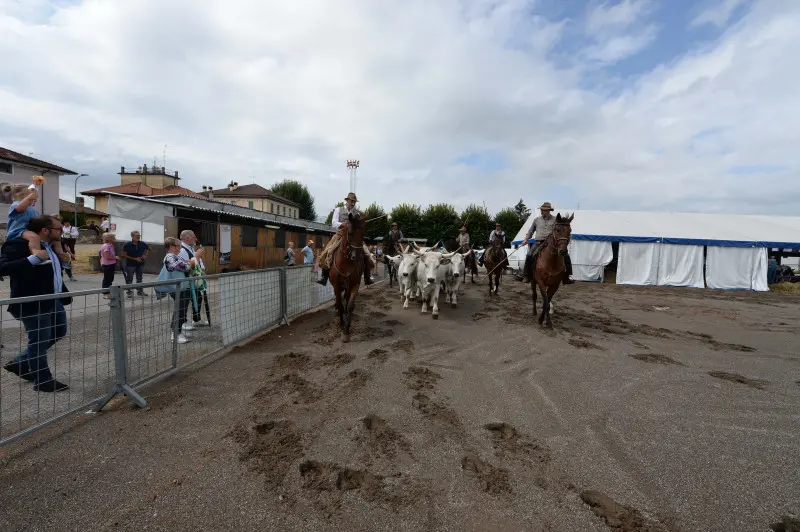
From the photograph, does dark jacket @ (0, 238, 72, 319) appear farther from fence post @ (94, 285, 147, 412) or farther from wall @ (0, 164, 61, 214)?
wall @ (0, 164, 61, 214)

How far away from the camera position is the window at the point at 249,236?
21.0 meters

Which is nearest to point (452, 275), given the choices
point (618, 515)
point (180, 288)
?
point (180, 288)

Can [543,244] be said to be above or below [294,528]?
above

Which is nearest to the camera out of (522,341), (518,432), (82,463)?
(82,463)

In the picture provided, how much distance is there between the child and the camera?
13.7ft

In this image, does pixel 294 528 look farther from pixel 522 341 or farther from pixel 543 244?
pixel 543 244

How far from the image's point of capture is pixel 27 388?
13.8 feet

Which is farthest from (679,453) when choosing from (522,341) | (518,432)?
(522,341)

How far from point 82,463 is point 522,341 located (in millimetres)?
6628

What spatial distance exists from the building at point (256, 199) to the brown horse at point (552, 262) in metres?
63.7

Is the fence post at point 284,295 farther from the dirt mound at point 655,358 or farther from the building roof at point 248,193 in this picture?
the building roof at point 248,193

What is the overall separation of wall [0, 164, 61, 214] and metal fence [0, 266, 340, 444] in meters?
29.3

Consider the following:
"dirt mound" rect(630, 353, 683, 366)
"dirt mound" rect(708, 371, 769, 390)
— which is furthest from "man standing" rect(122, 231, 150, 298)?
"dirt mound" rect(708, 371, 769, 390)

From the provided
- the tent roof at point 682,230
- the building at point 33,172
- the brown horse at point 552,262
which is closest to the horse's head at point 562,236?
the brown horse at point 552,262
